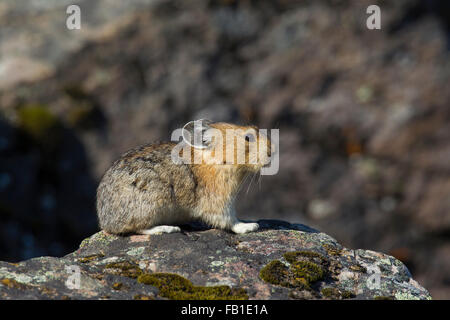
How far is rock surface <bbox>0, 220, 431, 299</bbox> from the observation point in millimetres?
7578

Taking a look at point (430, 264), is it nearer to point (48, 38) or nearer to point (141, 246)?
point (141, 246)

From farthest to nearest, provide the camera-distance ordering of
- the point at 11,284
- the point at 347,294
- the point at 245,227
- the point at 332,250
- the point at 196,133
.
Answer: the point at 196,133 < the point at 245,227 < the point at 332,250 < the point at 347,294 < the point at 11,284

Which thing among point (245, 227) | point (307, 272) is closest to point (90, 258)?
point (245, 227)

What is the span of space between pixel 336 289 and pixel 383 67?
490 inches

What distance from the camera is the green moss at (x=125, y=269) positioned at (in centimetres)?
812

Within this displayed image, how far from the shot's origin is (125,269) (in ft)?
27.1

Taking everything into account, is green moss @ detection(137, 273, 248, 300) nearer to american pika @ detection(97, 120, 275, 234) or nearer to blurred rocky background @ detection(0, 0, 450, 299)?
american pika @ detection(97, 120, 275, 234)

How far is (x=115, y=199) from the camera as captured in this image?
32.3 ft

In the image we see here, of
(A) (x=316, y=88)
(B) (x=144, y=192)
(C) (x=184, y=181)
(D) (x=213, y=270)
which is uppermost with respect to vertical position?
(A) (x=316, y=88)

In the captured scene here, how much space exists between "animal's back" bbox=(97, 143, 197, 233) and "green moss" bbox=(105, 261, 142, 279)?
52.8 inches

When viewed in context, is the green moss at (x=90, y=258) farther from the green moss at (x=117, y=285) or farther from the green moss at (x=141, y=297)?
the green moss at (x=141, y=297)

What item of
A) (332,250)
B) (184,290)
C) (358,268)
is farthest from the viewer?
(332,250)

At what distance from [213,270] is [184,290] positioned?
29.5 inches

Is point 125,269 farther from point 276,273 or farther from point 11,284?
point 276,273
